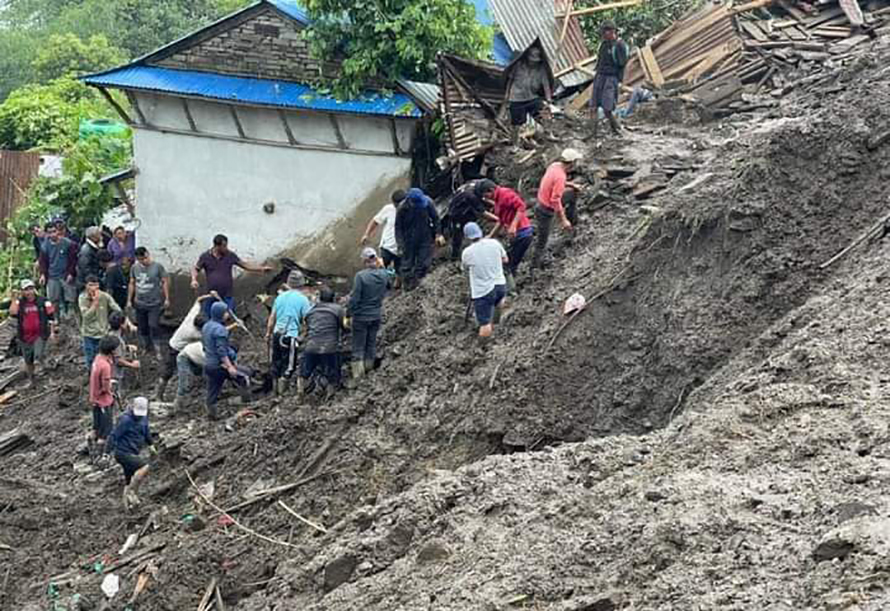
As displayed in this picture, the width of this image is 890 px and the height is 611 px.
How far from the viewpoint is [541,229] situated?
44.1 feet

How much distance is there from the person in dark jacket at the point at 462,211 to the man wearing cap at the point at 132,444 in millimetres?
4209

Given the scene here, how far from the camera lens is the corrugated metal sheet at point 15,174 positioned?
2725 centimetres

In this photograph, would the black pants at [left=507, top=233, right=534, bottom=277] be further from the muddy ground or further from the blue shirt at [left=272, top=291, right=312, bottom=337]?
the blue shirt at [left=272, top=291, right=312, bottom=337]

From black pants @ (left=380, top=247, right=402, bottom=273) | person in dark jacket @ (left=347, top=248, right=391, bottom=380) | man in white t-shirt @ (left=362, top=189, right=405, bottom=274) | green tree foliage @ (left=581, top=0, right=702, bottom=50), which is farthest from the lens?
green tree foliage @ (left=581, top=0, right=702, bottom=50)

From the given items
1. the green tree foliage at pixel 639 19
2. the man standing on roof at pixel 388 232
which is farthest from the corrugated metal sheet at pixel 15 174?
the man standing on roof at pixel 388 232

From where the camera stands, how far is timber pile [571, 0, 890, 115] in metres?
17.4

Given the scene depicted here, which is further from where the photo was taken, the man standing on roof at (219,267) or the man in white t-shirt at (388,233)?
the man standing on roof at (219,267)

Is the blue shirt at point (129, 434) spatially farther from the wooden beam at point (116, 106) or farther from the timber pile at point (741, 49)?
the timber pile at point (741, 49)

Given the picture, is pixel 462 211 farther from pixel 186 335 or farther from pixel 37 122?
pixel 37 122

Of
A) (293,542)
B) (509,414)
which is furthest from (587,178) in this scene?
(293,542)

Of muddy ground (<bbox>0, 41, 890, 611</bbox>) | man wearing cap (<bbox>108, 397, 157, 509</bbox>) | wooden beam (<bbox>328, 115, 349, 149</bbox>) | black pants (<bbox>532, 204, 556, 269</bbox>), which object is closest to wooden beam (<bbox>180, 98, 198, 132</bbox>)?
wooden beam (<bbox>328, 115, 349, 149</bbox>)

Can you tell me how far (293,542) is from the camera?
10.5 metres

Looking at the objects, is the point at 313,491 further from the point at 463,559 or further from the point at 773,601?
the point at 773,601

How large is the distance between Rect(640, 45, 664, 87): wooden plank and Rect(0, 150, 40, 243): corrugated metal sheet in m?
14.5
